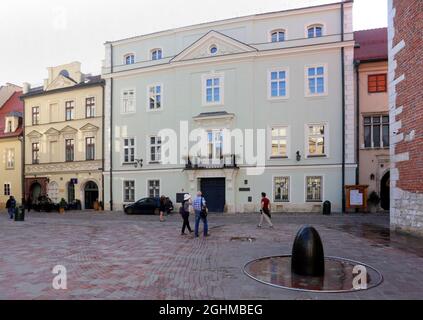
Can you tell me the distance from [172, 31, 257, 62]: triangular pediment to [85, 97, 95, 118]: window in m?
8.83

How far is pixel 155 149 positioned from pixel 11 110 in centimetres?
2088

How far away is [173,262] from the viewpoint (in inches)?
321

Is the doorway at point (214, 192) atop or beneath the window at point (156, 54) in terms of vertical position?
beneath

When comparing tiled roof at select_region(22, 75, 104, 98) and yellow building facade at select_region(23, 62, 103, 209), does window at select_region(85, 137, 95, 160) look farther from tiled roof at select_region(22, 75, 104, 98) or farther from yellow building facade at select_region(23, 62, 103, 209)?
tiled roof at select_region(22, 75, 104, 98)

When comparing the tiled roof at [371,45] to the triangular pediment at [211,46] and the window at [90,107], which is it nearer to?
the triangular pediment at [211,46]

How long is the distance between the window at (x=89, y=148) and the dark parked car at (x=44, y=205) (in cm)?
489

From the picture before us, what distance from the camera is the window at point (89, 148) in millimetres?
29375

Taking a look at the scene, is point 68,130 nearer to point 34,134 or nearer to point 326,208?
point 34,134

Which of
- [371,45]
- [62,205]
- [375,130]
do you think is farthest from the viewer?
[62,205]

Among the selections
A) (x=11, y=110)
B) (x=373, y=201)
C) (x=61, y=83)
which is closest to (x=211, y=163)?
(x=373, y=201)

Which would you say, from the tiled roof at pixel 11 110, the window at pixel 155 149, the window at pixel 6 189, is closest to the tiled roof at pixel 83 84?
the tiled roof at pixel 11 110

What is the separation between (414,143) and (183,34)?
65.1 ft

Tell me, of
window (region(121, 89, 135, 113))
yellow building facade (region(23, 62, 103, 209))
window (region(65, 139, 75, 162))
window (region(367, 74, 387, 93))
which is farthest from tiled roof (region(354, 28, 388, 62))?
window (region(65, 139, 75, 162))
